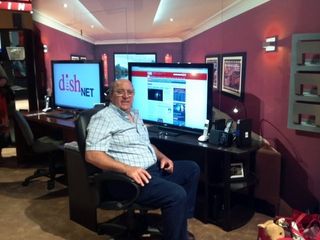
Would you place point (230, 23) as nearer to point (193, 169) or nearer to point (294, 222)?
point (193, 169)

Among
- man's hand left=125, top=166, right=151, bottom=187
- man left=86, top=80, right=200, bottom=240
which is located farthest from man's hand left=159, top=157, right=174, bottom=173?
man's hand left=125, top=166, right=151, bottom=187

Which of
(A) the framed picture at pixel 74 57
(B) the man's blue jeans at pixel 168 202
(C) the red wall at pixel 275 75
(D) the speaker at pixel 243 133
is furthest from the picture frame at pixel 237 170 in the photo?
(A) the framed picture at pixel 74 57

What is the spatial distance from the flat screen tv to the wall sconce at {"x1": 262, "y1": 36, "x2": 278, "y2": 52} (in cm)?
46

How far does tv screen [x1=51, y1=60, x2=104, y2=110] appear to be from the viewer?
11.4ft

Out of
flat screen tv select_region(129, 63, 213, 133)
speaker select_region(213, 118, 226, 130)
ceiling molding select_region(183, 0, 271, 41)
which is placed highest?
ceiling molding select_region(183, 0, 271, 41)

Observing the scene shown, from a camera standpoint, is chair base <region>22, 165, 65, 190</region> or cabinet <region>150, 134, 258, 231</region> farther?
chair base <region>22, 165, 65, 190</region>

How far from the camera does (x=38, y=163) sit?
4.29 metres

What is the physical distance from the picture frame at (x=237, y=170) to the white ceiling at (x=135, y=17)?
3.85ft

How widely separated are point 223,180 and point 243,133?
0.38 metres

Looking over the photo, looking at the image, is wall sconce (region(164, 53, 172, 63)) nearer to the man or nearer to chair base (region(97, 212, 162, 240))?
the man

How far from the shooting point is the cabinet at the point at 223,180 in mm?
2490

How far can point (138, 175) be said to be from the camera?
1989 millimetres

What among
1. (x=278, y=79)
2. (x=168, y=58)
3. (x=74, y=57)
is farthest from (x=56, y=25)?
(x=278, y=79)

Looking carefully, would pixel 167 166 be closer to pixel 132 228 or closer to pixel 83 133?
pixel 132 228
